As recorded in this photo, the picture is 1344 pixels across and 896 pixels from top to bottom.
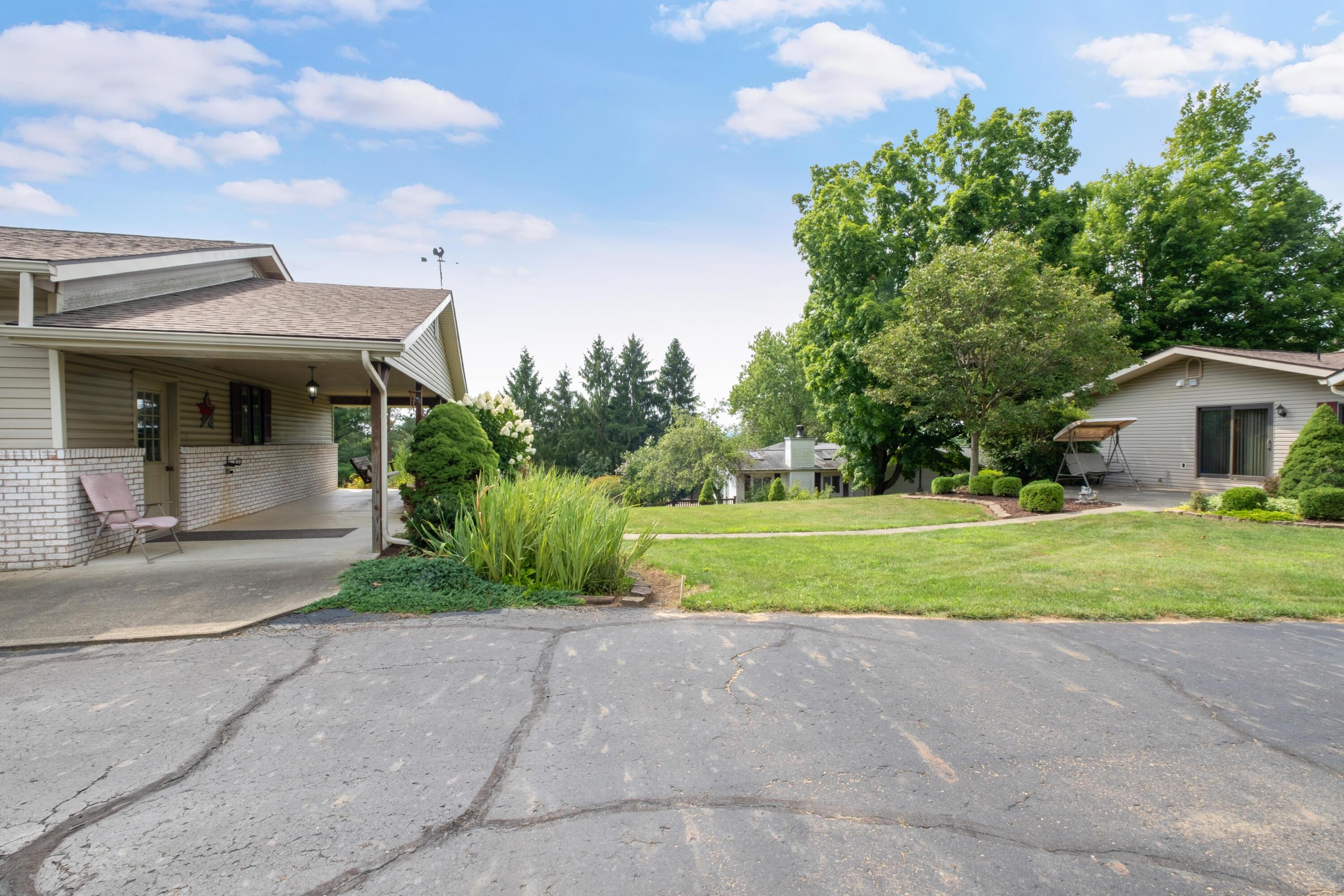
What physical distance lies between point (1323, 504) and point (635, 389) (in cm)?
4881

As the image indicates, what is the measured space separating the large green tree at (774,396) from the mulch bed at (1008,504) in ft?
98.5

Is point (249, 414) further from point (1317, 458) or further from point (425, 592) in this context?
point (1317, 458)

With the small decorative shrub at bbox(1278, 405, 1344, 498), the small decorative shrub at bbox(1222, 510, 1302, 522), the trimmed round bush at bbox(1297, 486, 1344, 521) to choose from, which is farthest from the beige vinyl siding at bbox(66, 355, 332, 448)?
the small decorative shrub at bbox(1278, 405, 1344, 498)

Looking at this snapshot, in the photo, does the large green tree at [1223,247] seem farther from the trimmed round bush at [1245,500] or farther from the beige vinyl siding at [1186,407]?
the trimmed round bush at [1245,500]

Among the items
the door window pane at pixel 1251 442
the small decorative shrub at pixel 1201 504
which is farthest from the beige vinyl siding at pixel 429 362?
the door window pane at pixel 1251 442

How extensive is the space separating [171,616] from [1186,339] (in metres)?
29.3

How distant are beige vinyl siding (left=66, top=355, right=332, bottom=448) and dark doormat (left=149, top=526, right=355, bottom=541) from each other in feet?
4.84

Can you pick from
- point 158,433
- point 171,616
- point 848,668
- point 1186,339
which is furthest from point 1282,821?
point 1186,339

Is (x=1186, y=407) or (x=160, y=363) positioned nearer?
(x=160, y=363)

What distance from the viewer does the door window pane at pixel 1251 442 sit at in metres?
14.1

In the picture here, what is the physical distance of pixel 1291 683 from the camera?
3.67 metres

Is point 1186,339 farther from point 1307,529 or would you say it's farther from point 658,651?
point 658,651

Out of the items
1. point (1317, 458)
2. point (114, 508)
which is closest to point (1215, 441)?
point (1317, 458)

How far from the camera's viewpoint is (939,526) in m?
11.3
